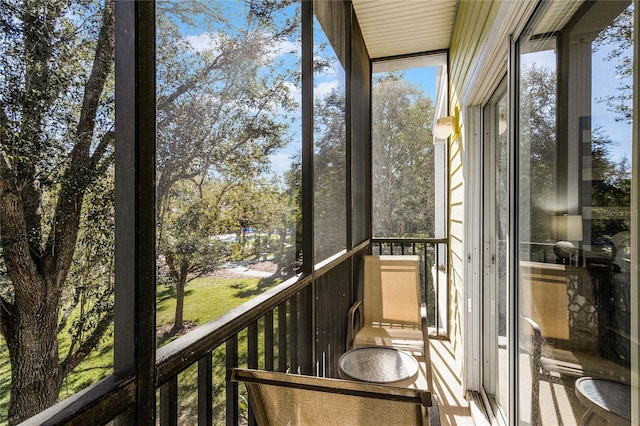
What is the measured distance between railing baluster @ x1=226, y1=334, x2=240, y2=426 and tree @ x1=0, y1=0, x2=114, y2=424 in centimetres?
57

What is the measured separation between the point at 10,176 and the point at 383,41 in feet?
13.1

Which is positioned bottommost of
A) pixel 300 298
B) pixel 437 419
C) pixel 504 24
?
pixel 437 419

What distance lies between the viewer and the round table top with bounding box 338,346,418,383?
189cm

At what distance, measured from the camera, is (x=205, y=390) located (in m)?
1.04

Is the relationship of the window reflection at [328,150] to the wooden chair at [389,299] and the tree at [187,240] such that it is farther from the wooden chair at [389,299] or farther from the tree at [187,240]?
the tree at [187,240]

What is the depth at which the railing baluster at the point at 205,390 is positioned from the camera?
103cm

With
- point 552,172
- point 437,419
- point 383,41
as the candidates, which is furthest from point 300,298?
point 383,41

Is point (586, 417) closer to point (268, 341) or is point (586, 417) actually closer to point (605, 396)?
point (605, 396)

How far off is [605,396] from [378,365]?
135 cm

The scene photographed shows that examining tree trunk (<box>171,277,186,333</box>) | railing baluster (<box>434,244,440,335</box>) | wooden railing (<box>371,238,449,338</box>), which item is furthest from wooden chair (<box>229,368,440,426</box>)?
railing baluster (<box>434,244,440,335</box>)

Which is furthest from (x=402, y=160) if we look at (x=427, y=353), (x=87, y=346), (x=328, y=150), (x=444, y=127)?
(x=87, y=346)

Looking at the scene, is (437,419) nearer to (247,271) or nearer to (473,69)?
(247,271)

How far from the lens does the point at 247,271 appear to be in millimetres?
1311

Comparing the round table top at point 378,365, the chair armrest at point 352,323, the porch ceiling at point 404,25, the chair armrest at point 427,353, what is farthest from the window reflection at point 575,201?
the porch ceiling at point 404,25
